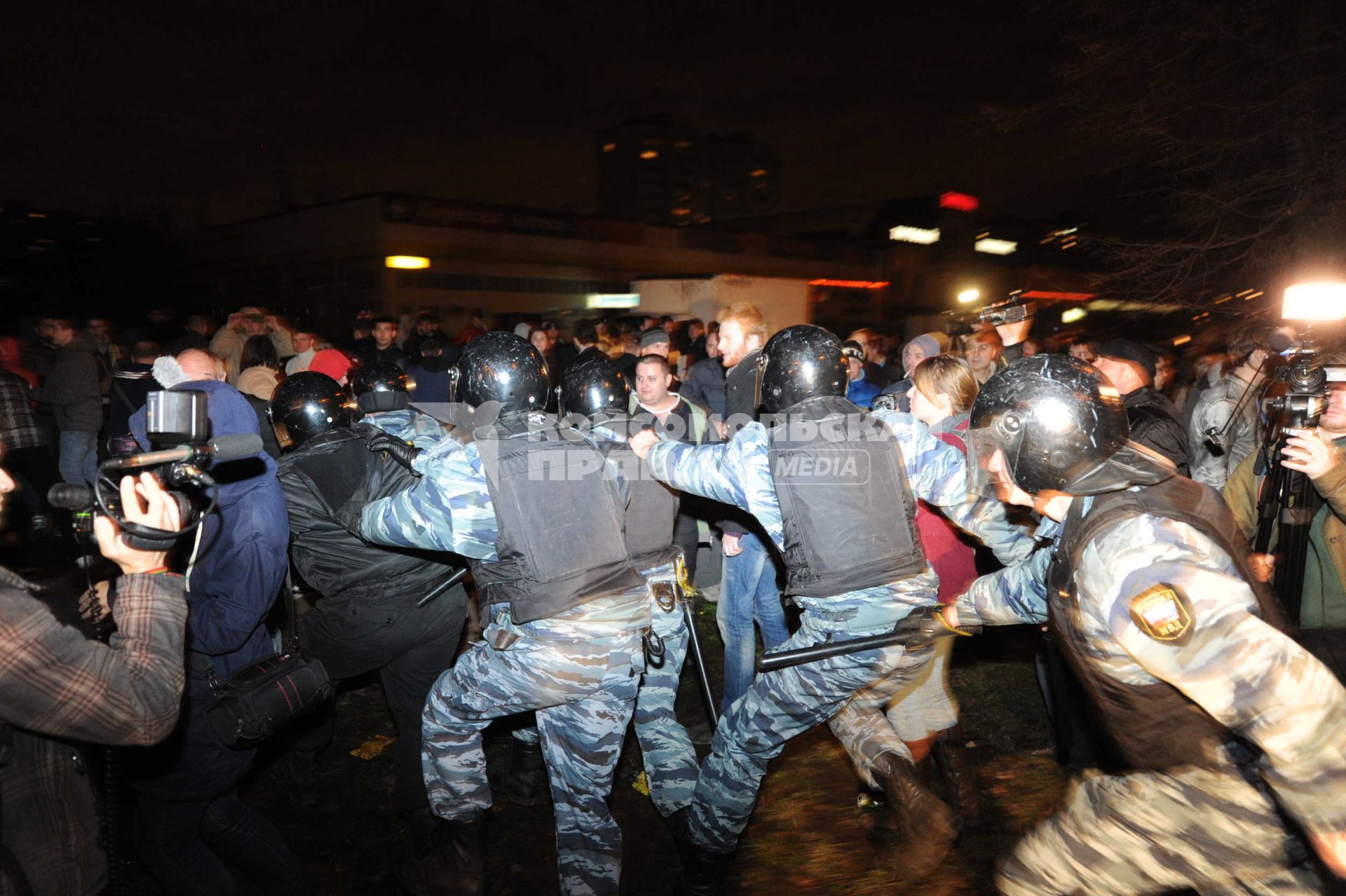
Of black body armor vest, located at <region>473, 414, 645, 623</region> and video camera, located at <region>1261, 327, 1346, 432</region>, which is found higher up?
video camera, located at <region>1261, 327, 1346, 432</region>

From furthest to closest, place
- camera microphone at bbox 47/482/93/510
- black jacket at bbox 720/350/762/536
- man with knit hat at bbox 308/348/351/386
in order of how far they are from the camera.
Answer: man with knit hat at bbox 308/348/351/386
black jacket at bbox 720/350/762/536
camera microphone at bbox 47/482/93/510

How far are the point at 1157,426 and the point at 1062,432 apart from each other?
107 inches

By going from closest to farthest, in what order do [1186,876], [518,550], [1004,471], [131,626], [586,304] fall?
[131,626]
[1186,876]
[1004,471]
[518,550]
[586,304]

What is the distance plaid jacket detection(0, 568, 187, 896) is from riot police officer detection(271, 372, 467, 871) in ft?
4.42

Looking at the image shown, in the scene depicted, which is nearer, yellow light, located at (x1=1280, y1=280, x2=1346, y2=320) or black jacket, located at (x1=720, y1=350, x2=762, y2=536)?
yellow light, located at (x1=1280, y1=280, x2=1346, y2=320)

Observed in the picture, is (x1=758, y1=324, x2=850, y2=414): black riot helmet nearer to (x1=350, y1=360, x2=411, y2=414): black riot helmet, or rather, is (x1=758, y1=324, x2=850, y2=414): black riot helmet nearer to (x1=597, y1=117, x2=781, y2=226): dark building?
(x1=350, y1=360, x2=411, y2=414): black riot helmet

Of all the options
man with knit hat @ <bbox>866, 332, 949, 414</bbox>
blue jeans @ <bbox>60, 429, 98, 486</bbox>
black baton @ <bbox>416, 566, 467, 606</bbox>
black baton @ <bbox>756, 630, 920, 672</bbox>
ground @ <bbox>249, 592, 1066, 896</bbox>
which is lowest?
ground @ <bbox>249, 592, 1066, 896</bbox>

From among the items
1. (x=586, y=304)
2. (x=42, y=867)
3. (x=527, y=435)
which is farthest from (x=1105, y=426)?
(x=586, y=304)

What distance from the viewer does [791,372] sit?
137 inches

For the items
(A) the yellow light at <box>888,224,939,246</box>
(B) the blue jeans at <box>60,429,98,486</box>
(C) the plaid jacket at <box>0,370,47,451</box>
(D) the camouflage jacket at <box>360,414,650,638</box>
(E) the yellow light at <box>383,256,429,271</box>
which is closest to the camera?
(D) the camouflage jacket at <box>360,414,650,638</box>

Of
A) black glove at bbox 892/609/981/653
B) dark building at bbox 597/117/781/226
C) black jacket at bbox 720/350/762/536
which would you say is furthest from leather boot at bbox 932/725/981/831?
dark building at bbox 597/117/781/226

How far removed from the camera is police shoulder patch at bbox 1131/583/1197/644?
1948 millimetres

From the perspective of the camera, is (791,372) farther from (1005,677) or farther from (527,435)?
(1005,677)

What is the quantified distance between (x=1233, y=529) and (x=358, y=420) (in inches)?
154
